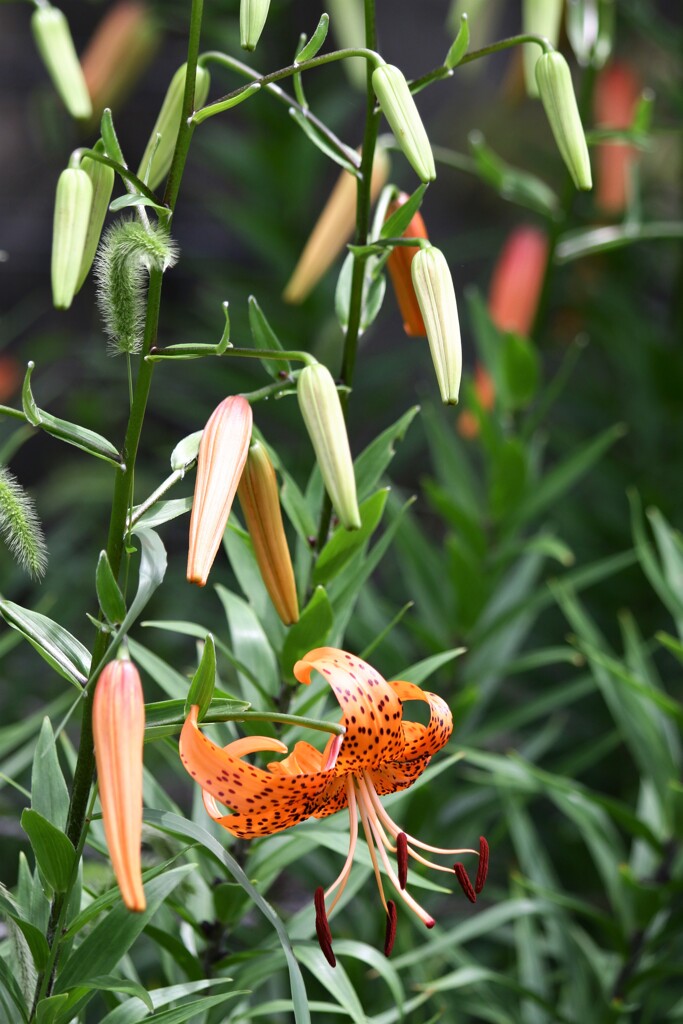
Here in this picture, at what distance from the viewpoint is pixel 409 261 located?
0.63 metres

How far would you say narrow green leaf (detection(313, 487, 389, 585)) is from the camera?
647 millimetres

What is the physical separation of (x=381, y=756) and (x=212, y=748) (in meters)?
0.11

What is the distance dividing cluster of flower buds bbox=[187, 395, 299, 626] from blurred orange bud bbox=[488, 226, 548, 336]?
79 cm

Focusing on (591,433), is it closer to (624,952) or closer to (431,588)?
(431,588)

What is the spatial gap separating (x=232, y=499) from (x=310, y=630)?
0.68ft

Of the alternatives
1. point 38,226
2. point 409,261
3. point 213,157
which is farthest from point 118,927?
point 38,226

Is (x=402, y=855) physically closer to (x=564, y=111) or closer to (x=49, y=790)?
(x=49, y=790)

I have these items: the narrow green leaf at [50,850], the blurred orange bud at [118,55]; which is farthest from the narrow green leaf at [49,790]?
the blurred orange bud at [118,55]

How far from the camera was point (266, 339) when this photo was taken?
0.60 meters

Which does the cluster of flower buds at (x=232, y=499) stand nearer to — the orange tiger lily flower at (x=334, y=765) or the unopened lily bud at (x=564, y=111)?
the orange tiger lily flower at (x=334, y=765)

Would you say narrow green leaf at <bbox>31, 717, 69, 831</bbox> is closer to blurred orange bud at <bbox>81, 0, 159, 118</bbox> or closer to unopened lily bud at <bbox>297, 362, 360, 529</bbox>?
unopened lily bud at <bbox>297, 362, 360, 529</bbox>

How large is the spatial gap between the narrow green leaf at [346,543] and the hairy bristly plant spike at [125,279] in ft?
0.60

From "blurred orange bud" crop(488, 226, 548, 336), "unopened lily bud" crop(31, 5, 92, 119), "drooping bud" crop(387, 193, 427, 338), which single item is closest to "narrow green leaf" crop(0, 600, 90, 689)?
"drooping bud" crop(387, 193, 427, 338)

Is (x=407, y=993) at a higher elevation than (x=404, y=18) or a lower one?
lower
